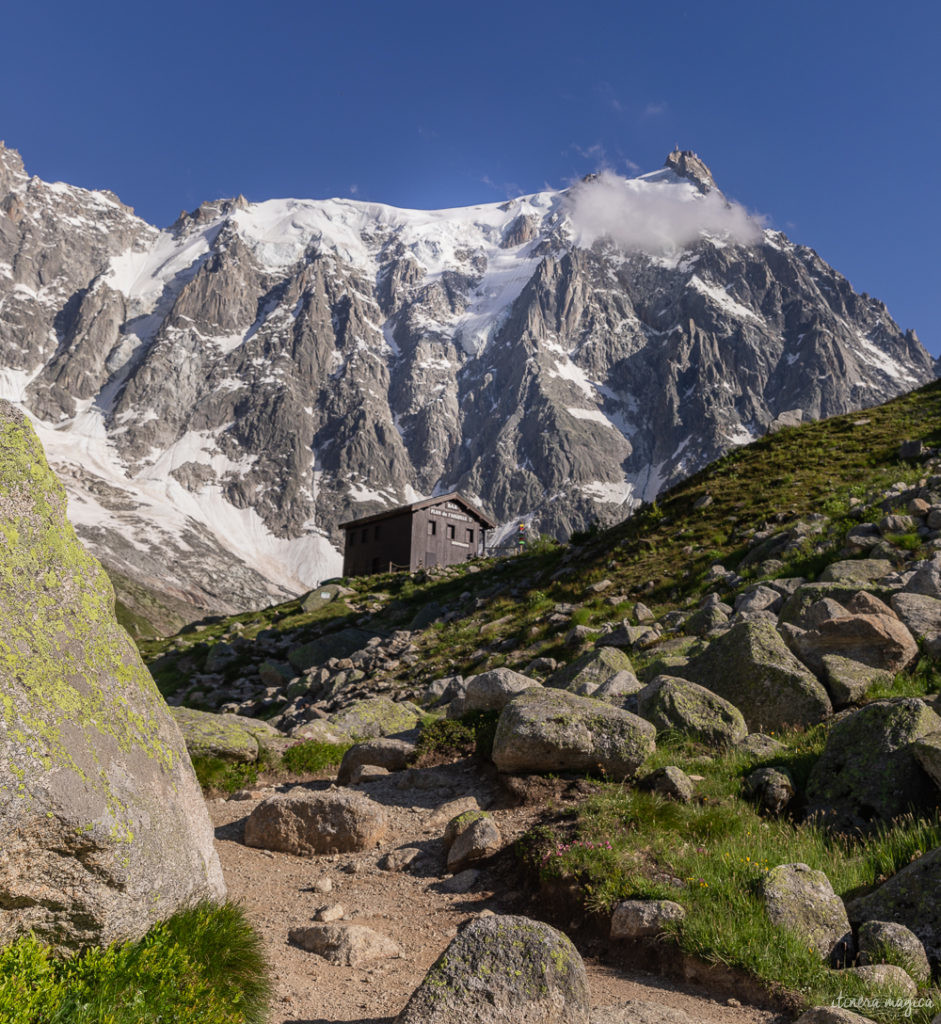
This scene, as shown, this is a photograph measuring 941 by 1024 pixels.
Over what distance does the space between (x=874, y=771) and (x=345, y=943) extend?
5591 millimetres

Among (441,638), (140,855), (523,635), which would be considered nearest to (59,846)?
(140,855)

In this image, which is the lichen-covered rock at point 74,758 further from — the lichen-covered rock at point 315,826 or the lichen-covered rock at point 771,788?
the lichen-covered rock at point 771,788

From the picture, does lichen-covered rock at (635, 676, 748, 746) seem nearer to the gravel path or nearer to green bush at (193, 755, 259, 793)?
the gravel path

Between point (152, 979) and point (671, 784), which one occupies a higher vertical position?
point (671, 784)

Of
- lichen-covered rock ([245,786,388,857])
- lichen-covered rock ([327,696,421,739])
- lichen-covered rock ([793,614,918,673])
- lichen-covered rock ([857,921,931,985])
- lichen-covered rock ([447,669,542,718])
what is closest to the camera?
lichen-covered rock ([857,921,931,985])

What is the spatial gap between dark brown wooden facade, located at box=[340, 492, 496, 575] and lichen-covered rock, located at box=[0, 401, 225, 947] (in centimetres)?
5828

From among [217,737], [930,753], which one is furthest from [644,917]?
[217,737]

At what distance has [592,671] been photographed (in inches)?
506

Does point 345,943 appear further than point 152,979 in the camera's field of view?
Yes

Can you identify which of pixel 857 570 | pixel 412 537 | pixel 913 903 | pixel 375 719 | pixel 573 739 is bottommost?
pixel 913 903

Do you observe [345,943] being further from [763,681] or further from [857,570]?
[857,570]

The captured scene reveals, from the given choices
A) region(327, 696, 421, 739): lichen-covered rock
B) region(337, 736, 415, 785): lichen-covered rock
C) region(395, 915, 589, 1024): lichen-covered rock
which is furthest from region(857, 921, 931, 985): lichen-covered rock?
region(327, 696, 421, 739): lichen-covered rock

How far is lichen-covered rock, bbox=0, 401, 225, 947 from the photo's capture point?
3.82m

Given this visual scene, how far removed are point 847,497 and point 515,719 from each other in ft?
53.5
